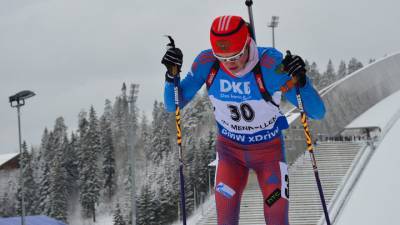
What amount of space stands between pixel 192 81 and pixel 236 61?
0.66 meters

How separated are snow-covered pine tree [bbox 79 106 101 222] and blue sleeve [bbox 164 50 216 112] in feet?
190

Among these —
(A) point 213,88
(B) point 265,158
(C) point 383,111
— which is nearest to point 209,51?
(A) point 213,88

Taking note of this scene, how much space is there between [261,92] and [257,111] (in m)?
0.18

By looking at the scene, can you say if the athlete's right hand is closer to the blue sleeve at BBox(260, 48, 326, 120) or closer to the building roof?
the blue sleeve at BBox(260, 48, 326, 120)

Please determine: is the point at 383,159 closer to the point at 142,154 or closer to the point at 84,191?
the point at 84,191

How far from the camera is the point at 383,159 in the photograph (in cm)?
2486

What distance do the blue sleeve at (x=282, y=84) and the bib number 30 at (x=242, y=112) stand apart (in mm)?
233

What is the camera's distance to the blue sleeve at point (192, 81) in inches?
229

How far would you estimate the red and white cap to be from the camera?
5.27 metres

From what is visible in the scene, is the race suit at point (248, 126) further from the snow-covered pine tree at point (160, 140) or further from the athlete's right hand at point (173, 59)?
the snow-covered pine tree at point (160, 140)

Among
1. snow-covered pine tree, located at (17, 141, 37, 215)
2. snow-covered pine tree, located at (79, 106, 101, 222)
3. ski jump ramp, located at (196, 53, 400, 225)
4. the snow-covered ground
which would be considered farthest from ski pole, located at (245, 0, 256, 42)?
snow-covered pine tree, located at (79, 106, 101, 222)

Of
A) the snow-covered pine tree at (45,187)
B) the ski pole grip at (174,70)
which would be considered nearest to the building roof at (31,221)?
the ski pole grip at (174,70)

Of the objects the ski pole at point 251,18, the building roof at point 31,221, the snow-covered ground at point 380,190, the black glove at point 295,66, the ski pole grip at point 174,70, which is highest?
the ski pole at point 251,18

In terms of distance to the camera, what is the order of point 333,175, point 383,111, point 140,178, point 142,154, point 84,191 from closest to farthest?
1. point 333,175
2. point 383,111
3. point 84,191
4. point 140,178
5. point 142,154
